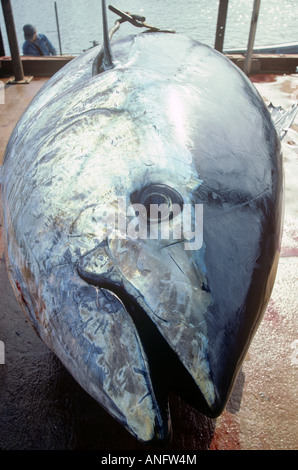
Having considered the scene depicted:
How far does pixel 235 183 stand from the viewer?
1.23m

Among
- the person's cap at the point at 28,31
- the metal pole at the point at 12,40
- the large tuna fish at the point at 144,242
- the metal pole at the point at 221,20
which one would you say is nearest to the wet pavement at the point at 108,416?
the large tuna fish at the point at 144,242

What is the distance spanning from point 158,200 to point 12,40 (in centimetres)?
517

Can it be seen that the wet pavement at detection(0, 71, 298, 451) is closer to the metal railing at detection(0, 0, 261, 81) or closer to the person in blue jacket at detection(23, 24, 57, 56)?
the metal railing at detection(0, 0, 261, 81)

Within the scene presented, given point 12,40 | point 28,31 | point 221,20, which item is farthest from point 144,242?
point 28,31

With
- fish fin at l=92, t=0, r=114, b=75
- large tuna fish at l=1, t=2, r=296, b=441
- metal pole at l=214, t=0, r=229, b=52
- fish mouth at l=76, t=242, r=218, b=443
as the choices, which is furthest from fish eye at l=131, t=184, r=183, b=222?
metal pole at l=214, t=0, r=229, b=52

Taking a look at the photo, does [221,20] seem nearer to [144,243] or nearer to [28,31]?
[28,31]

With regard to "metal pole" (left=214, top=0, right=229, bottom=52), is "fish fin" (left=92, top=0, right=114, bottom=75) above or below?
above

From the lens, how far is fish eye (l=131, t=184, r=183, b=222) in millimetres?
1095

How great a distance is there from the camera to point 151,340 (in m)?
1.02

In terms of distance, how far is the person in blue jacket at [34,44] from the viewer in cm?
774

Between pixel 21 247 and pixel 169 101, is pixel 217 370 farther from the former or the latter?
pixel 169 101

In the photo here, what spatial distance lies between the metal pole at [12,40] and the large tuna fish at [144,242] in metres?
4.58
